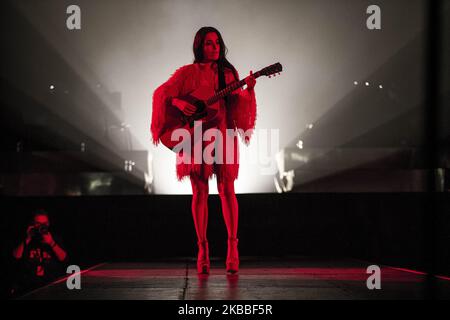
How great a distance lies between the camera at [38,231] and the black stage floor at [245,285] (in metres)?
0.78

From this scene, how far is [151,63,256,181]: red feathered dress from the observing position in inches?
113

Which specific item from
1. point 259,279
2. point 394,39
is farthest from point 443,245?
point 259,279

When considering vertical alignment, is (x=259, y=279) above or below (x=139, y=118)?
below

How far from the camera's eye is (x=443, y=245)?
12.6 feet

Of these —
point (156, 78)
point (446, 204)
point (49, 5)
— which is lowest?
point (446, 204)

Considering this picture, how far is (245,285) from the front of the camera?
2.38m

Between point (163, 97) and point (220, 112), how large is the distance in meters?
0.35

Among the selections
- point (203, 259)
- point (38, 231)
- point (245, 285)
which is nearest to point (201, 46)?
point (203, 259)

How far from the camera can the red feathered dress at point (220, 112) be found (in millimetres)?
2861

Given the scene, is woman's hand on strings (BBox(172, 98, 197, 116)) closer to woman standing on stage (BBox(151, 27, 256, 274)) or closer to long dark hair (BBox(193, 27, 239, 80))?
woman standing on stage (BBox(151, 27, 256, 274))

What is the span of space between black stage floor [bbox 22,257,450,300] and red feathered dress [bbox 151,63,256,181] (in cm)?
58

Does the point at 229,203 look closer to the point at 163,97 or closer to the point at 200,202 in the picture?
the point at 200,202

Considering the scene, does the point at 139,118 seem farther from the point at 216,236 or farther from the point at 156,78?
the point at 216,236
